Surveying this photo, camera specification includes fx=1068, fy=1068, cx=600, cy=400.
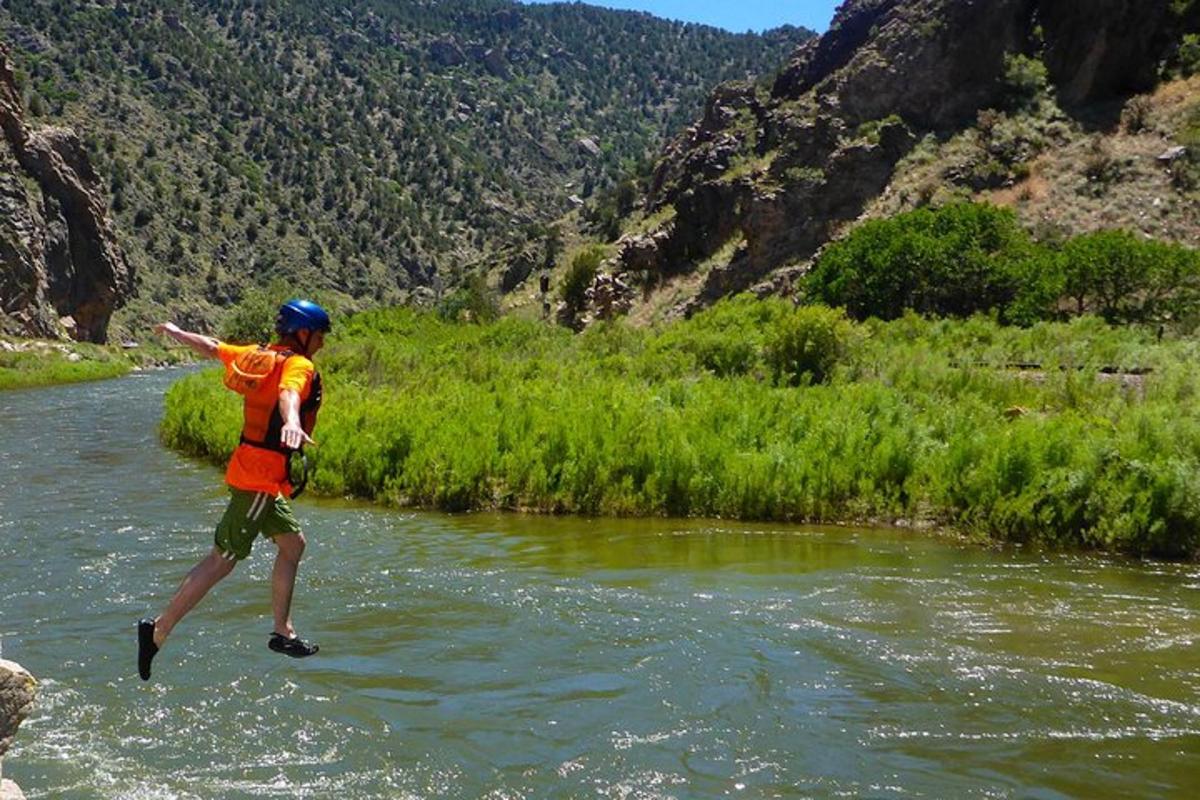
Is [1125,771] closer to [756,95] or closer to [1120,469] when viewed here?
[1120,469]

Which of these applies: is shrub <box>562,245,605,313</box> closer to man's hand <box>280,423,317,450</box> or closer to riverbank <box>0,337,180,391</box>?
riverbank <box>0,337,180,391</box>

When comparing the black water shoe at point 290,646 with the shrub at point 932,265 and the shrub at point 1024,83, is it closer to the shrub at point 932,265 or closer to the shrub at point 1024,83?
the shrub at point 932,265

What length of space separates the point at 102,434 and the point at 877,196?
33219 millimetres

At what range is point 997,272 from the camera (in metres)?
32.8

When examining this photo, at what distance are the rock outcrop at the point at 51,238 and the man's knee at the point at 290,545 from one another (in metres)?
63.1

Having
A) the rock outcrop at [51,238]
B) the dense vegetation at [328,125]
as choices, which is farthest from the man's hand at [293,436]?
the dense vegetation at [328,125]

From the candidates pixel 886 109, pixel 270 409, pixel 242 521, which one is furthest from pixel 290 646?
pixel 886 109

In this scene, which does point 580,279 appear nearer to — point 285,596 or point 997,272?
point 997,272

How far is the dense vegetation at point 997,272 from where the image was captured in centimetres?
2925

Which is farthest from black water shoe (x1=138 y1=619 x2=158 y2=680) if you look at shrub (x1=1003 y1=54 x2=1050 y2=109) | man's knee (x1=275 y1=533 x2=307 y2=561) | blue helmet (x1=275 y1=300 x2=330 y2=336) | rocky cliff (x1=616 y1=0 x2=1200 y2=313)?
shrub (x1=1003 y1=54 x2=1050 y2=109)

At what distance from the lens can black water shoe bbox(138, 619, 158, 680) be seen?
612cm

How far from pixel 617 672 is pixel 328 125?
488 ft

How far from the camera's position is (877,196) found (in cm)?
4591

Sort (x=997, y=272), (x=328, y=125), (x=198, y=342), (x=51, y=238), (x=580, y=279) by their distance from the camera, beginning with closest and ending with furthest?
(x=198, y=342), (x=997, y=272), (x=580, y=279), (x=51, y=238), (x=328, y=125)
